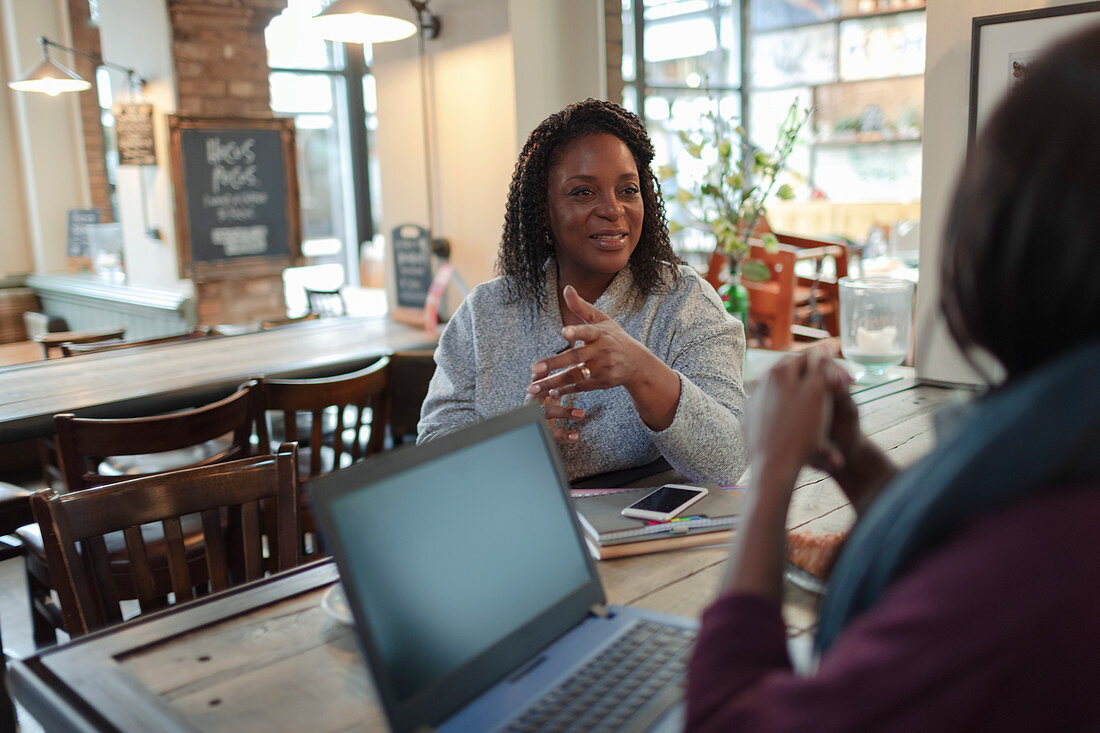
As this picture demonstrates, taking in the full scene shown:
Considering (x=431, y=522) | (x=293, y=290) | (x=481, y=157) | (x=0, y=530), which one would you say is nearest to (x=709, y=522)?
(x=431, y=522)

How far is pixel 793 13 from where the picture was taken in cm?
827

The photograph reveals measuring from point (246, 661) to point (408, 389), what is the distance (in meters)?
2.11

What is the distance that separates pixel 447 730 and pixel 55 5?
26.7ft

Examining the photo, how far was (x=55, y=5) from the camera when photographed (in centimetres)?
721

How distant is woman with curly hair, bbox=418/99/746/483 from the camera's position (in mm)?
1595

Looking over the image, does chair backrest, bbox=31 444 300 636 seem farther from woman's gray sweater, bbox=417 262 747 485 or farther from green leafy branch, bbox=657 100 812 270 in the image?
green leafy branch, bbox=657 100 812 270

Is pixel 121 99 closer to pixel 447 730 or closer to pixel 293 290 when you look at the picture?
pixel 293 290

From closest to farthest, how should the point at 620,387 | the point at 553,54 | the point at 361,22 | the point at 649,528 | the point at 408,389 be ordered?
the point at 649,528 → the point at 620,387 → the point at 361,22 → the point at 408,389 → the point at 553,54

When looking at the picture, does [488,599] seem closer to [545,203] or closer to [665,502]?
[665,502]

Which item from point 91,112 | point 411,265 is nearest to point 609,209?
point 411,265

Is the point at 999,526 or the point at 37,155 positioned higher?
the point at 37,155

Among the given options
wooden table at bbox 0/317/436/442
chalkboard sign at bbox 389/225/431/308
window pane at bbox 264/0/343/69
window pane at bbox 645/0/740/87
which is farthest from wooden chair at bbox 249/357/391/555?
window pane at bbox 264/0/343/69

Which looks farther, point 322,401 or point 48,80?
point 48,80

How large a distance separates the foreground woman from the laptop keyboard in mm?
239
